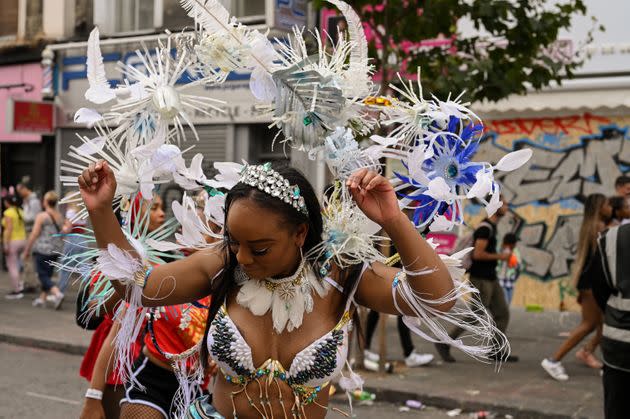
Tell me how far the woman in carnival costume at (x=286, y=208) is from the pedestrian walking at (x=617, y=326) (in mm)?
2061

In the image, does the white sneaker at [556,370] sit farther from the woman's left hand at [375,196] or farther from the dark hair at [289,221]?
the woman's left hand at [375,196]

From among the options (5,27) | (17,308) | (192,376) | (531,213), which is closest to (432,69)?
(531,213)

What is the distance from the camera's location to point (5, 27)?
19359 millimetres

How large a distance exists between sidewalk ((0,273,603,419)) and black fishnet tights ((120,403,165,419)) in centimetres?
452

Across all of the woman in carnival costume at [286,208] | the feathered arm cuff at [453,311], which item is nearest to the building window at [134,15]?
the woman in carnival costume at [286,208]

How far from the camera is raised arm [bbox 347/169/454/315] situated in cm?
246

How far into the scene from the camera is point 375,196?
248 centimetres

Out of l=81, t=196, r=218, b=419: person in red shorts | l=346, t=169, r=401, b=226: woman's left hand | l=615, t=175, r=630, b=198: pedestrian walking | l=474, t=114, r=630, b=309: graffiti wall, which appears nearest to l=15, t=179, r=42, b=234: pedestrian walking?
l=474, t=114, r=630, b=309: graffiti wall

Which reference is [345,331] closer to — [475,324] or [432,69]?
[475,324]

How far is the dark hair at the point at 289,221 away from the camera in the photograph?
2.68 m

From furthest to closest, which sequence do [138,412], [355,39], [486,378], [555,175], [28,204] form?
[28,204] < [555,175] < [486,378] < [138,412] < [355,39]

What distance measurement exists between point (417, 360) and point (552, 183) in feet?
15.7

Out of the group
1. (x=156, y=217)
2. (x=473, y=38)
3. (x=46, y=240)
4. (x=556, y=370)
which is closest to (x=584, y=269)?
(x=556, y=370)

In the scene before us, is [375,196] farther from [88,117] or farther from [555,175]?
[555,175]
